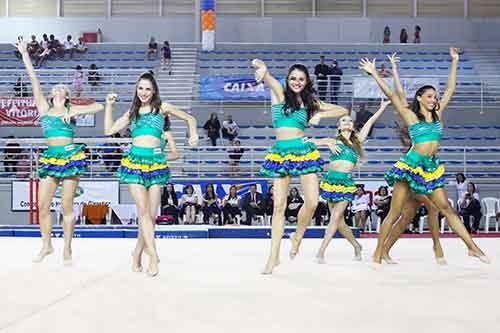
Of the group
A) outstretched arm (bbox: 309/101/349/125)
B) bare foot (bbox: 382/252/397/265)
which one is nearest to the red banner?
bare foot (bbox: 382/252/397/265)

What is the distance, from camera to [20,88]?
1930cm

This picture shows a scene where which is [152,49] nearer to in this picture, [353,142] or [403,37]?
[403,37]

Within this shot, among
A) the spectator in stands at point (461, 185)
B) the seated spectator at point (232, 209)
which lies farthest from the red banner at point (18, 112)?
the spectator in stands at point (461, 185)

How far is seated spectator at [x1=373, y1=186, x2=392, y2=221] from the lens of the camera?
47.6 feet

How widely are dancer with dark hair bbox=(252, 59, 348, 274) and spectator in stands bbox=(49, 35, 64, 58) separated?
17.1m

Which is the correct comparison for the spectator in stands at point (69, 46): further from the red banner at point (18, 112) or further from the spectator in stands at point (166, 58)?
the red banner at point (18, 112)

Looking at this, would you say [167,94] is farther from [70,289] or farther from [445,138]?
[70,289]

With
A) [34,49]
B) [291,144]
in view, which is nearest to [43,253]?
[291,144]

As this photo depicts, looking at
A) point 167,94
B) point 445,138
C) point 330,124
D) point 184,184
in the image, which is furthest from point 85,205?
point 445,138

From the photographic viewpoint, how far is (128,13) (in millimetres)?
24328

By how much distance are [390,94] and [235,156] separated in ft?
35.3

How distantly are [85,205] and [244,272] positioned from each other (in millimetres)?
9901

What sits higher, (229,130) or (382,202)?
(229,130)

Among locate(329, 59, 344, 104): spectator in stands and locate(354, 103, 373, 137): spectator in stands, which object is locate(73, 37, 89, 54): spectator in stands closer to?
locate(329, 59, 344, 104): spectator in stands
